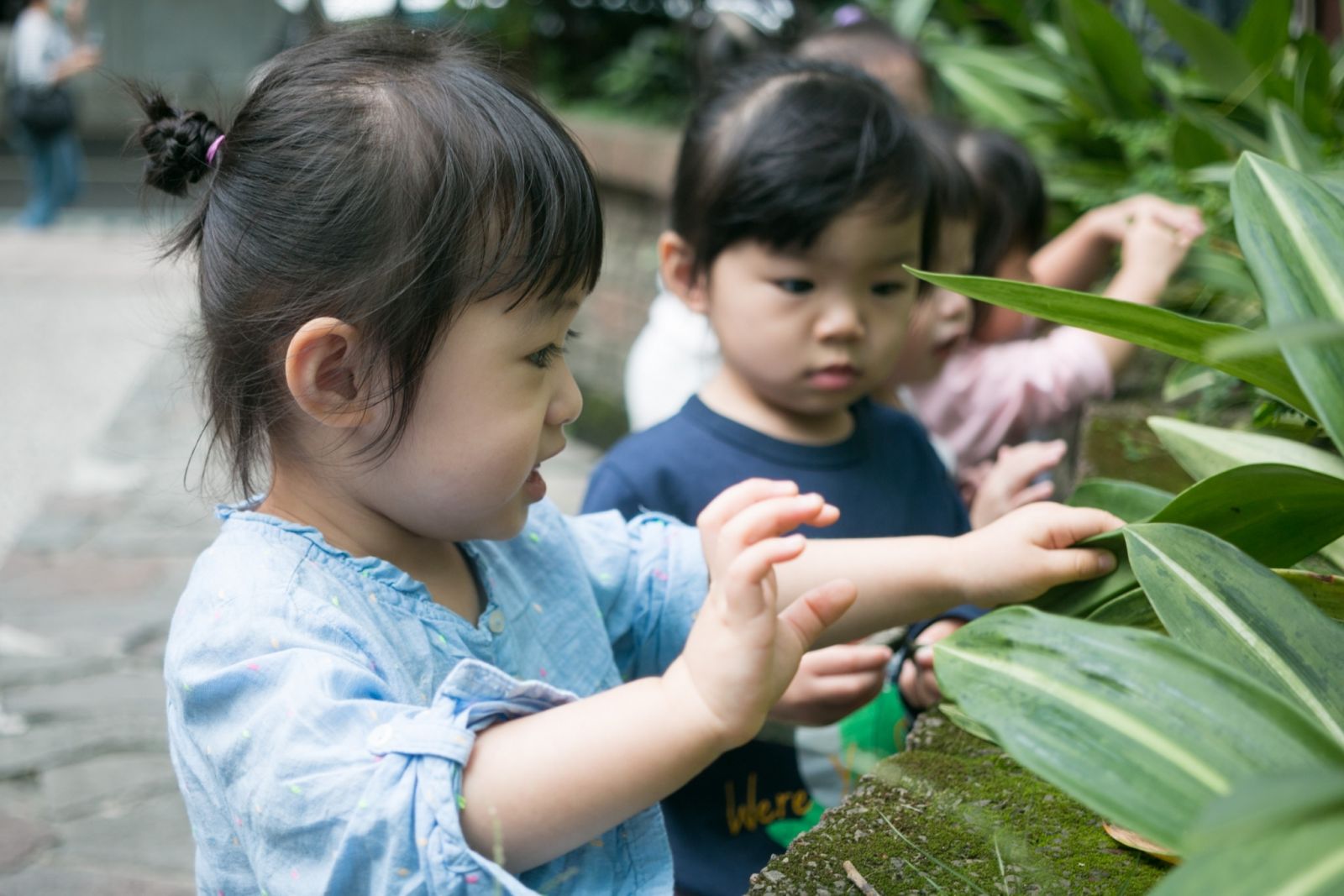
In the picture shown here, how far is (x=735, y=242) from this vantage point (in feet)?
6.33

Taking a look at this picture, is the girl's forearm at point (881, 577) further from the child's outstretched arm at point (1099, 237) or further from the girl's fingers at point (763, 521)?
the child's outstretched arm at point (1099, 237)

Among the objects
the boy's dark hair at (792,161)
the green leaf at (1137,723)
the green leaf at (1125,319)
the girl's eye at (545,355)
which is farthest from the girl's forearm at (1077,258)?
the green leaf at (1137,723)

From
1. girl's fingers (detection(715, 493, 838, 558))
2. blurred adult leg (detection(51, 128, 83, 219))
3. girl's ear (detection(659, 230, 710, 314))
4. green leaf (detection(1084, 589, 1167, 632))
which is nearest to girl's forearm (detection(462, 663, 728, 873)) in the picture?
girl's fingers (detection(715, 493, 838, 558))

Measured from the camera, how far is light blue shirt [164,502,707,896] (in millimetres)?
1025

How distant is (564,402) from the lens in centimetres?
126

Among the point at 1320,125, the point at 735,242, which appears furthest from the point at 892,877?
the point at 1320,125

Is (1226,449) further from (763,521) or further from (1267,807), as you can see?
(1267,807)

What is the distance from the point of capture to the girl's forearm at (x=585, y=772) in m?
1.06

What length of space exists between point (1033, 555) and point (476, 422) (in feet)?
1.87

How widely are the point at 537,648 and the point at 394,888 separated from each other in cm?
40

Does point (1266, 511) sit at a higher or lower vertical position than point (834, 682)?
higher

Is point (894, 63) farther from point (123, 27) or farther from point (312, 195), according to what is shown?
point (123, 27)

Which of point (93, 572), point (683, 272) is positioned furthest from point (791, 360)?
point (93, 572)

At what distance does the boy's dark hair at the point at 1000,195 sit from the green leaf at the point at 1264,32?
0.64 meters
